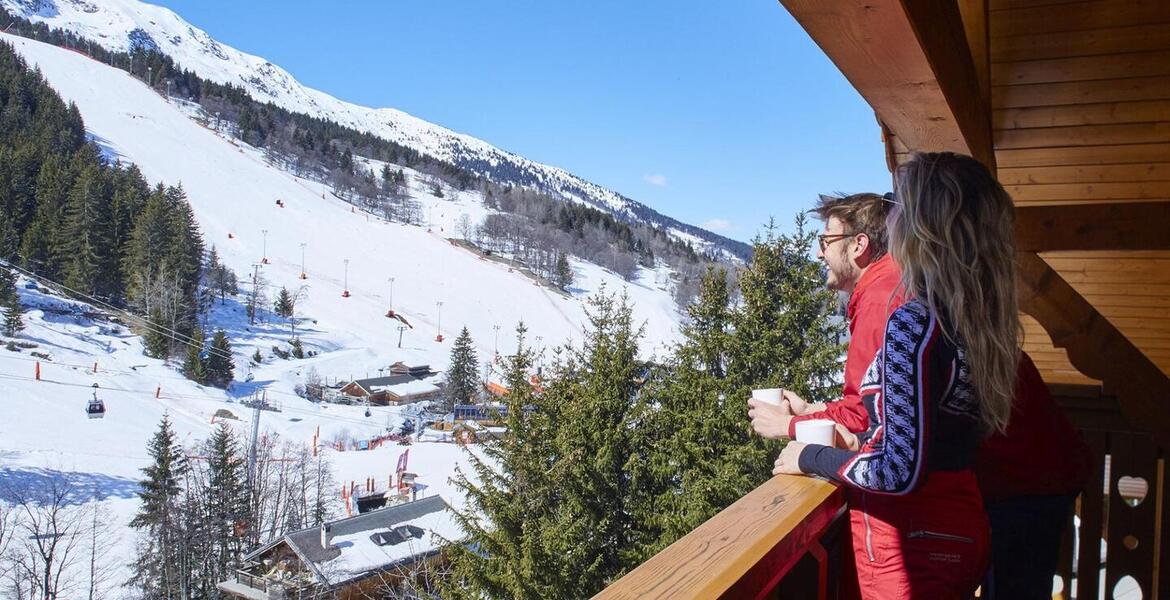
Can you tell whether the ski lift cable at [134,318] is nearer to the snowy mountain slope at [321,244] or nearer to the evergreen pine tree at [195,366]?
the evergreen pine tree at [195,366]

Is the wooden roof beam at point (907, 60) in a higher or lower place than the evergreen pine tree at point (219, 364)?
higher

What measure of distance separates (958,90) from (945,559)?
1.00 m

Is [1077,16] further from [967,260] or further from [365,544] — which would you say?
[365,544]

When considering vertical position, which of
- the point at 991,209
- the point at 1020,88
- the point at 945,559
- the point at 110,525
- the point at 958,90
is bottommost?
the point at 110,525

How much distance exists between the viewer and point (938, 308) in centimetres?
109

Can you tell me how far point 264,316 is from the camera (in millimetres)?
50594

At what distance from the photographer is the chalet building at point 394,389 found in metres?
42.1

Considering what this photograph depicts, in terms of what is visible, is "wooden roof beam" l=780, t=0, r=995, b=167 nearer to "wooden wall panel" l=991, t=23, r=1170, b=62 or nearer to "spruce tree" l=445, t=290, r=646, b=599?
"wooden wall panel" l=991, t=23, r=1170, b=62

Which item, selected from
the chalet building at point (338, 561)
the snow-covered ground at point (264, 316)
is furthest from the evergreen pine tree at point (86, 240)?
the chalet building at point (338, 561)

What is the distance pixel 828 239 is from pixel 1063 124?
5.52ft

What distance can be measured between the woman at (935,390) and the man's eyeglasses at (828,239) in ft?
1.15

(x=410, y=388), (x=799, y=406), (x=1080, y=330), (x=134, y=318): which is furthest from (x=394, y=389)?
(x=799, y=406)

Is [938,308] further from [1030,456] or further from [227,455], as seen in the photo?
[227,455]

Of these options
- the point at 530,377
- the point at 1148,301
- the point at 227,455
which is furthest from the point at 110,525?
the point at 1148,301
